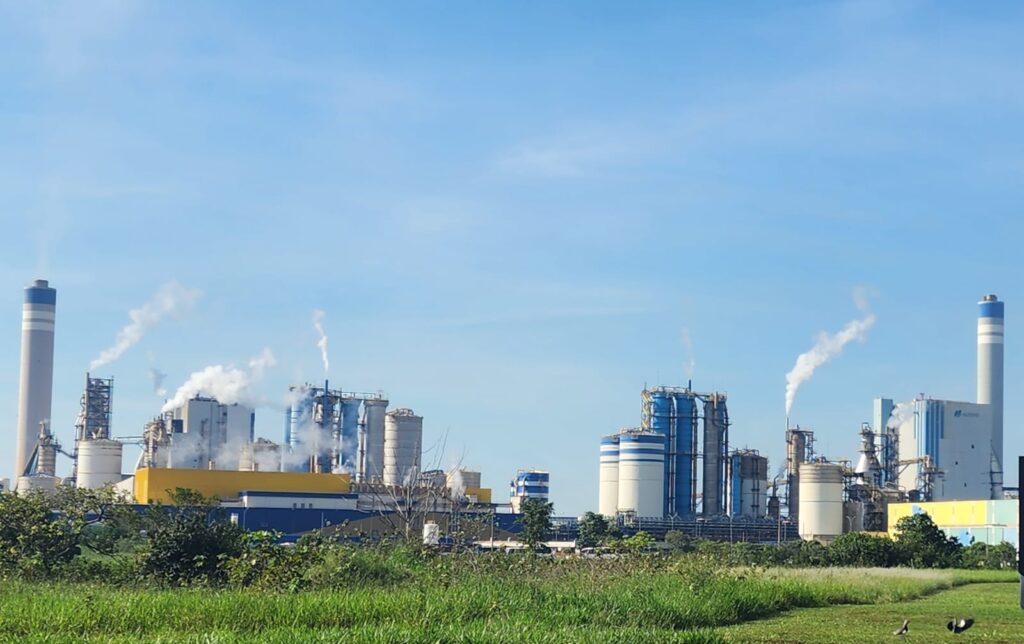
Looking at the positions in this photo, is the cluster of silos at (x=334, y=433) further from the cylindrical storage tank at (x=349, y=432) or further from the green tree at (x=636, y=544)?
the green tree at (x=636, y=544)

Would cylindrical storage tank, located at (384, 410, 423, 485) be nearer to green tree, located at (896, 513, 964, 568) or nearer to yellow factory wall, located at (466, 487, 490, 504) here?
yellow factory wall, located at (466, 487, 490, 504)

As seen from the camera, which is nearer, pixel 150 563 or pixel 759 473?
pixel 150 563

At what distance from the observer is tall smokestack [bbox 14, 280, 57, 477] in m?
116

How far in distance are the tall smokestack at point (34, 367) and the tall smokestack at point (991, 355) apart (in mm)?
83579

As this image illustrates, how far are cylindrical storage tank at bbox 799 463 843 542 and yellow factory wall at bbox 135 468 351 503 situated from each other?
35.6m

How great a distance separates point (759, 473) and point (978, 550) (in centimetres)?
4545

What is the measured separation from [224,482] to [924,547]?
57.6 m

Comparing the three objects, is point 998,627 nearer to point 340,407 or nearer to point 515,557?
point 515,557

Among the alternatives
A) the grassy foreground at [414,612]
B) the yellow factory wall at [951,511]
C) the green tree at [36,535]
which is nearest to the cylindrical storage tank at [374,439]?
the yellow factory wall at [951,511]

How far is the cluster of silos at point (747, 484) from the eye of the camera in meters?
108

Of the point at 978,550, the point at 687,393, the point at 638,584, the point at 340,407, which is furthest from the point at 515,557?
the point at 340,407

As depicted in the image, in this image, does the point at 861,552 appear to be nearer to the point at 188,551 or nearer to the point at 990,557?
the point at 990,557

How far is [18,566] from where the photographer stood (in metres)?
25.3

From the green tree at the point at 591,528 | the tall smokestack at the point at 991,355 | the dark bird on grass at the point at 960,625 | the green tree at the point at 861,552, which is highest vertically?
the tall smokestack at the point at 991,355
